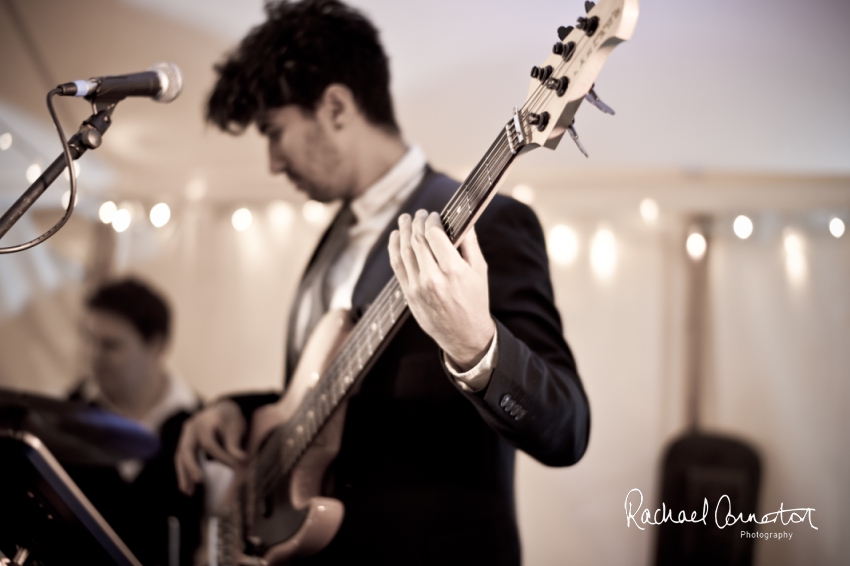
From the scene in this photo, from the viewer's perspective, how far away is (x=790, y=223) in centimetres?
182

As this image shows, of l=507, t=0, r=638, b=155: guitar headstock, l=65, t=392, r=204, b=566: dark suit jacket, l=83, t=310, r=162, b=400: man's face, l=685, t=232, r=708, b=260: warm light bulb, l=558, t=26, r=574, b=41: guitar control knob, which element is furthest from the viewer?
l=83, t=310, r=162, b=400: man's face

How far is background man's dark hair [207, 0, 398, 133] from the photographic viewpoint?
1487 millimetres

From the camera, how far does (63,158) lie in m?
0.92

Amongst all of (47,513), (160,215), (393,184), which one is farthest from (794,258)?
(160,215)

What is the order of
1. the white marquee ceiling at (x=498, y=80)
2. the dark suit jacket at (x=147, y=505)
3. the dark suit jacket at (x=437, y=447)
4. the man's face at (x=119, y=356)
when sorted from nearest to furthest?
the dark suit jacket at (x=437, y=447) < the white marquee ceiling at (x=498, y=80) < the dark suit jacket at (x=147, y=505) < the man's face at (x=119, y=356)

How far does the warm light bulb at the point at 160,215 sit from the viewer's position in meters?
2.31

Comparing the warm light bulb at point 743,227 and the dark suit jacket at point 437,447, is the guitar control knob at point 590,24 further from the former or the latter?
the warm light bulb at point 743,227

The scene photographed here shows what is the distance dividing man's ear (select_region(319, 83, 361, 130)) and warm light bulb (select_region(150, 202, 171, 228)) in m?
1.10

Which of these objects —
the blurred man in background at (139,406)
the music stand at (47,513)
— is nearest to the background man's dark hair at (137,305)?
the blurred man in background at (139,406)

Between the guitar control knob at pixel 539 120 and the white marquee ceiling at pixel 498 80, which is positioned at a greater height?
the white marquee ceiling at pixel 498 80

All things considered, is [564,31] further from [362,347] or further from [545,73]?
[362,347]

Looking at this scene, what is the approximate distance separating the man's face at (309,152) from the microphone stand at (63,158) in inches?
21.5

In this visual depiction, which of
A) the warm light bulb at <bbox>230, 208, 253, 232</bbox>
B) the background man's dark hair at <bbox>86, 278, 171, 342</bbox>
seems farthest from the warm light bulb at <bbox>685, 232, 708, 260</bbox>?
the background man's dark hair at <bbox>86, 278, 171, 342</bbox>

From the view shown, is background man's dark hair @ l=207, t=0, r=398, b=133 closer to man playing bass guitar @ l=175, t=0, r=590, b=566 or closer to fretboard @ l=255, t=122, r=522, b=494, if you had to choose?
man playing bass guitar @ l=175, t=0, r=590, b=566
